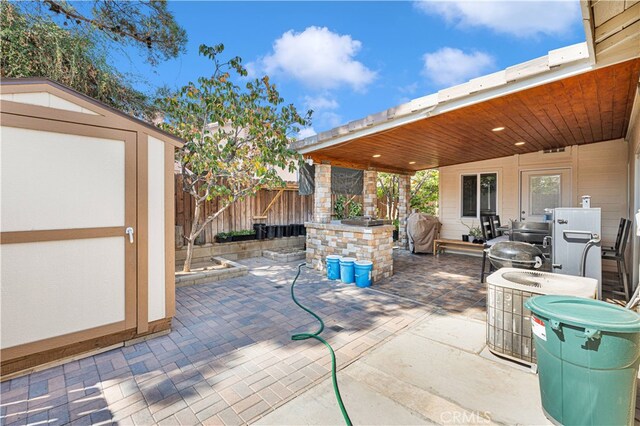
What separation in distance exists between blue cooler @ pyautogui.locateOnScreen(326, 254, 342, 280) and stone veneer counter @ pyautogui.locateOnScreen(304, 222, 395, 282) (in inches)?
12.6

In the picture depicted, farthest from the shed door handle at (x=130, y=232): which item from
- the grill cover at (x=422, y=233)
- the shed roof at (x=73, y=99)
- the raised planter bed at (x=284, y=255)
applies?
the grill cover at (x=422, y=233)

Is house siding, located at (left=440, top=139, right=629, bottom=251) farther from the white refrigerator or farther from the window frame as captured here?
the white refrigerator

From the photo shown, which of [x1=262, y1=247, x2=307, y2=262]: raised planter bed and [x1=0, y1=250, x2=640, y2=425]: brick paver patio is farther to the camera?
[x1=262, y1=247, x2=307, y2=262]: raised planter bed

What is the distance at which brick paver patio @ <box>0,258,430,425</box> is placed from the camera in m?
1.99

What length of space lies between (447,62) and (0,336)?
10289mm

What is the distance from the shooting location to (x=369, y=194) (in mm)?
7844

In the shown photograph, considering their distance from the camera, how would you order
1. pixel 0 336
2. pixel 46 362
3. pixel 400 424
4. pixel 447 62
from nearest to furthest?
pixel 400 424 < pixel 0 336 < pixel 46 362 < pixel 447 62

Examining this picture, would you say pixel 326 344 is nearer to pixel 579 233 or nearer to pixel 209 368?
pixel 209 368

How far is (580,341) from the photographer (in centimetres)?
165

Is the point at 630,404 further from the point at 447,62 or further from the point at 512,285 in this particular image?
the point at 447,62

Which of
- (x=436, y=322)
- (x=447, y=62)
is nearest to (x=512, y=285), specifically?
(x=436, y=322)

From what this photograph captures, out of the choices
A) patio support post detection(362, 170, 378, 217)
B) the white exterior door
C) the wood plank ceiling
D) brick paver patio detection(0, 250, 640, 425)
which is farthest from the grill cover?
brick paver patio detection(0, 250, 640, 425)

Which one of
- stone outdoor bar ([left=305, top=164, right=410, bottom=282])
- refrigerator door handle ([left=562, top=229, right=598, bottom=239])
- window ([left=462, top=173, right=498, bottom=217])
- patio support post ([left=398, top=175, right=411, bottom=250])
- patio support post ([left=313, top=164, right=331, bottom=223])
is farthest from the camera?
patio support post ([left=398, top=175, right=411, bottom=250])

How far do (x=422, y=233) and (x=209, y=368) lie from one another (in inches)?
274
